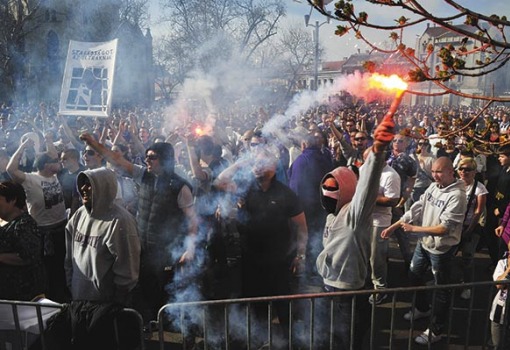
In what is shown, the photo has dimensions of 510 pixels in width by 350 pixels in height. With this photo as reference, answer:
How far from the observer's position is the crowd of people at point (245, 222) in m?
3.44

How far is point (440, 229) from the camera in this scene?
4.23 metres

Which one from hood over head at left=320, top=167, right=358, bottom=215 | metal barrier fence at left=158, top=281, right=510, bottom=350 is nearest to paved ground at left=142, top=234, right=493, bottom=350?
metal barrier fence at left=158, top=281, right=510, bottom=350

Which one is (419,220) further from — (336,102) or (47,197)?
(336,102)

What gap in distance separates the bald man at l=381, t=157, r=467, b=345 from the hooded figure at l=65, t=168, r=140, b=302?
2.69 metres

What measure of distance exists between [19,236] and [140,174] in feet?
4.60

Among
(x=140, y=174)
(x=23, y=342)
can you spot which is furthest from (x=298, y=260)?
(x=23, y=342)

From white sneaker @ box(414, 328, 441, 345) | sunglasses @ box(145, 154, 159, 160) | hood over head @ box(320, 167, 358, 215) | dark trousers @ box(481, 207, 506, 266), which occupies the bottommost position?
white sneaker @ box(414, 328, 441, 345)

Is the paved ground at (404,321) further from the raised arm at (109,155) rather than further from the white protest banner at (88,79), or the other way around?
the white protest banner at (88,79)

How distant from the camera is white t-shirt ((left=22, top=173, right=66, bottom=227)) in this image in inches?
193

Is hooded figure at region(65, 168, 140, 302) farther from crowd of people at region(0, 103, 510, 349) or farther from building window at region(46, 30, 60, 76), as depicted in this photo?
building window at region(46, 30, 60, 76)

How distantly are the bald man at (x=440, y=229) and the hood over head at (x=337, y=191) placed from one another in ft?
4.02

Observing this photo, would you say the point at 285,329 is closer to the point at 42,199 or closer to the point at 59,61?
the point at 42,199

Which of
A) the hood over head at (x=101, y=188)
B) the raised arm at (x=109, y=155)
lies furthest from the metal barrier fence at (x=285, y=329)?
the raised arm at (x=109, y=155)

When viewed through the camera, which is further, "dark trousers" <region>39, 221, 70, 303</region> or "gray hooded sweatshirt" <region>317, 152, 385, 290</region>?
"dark trousers" <region>39, 221, 70, 303</region>
